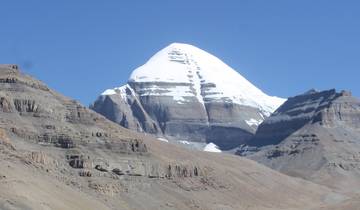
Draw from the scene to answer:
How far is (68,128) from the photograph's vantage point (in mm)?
194500

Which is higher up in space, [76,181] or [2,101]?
[2,101]

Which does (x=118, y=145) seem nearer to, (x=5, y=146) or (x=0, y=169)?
(x=5, y=146)

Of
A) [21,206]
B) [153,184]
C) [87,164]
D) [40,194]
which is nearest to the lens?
[21,206]

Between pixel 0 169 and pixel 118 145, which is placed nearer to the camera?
pixel 0 169

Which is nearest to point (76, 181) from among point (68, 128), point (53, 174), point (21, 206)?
point (53, 174)

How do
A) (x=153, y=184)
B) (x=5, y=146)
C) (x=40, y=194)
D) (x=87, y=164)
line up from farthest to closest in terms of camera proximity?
(x=153, y=184), (x=87, y=164), (x=5, y=146), (x=40, y=194)

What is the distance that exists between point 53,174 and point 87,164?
486 inches

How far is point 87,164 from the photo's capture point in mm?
185250

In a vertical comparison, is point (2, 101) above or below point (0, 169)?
above

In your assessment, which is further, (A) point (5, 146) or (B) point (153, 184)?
(B) point (153, 184)

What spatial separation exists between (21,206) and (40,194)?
14513 millimetres

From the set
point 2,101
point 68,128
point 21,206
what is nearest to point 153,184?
point 68,128

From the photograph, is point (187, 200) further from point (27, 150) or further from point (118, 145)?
point (27, 150)

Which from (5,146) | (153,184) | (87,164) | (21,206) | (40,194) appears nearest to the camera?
(21,206)
